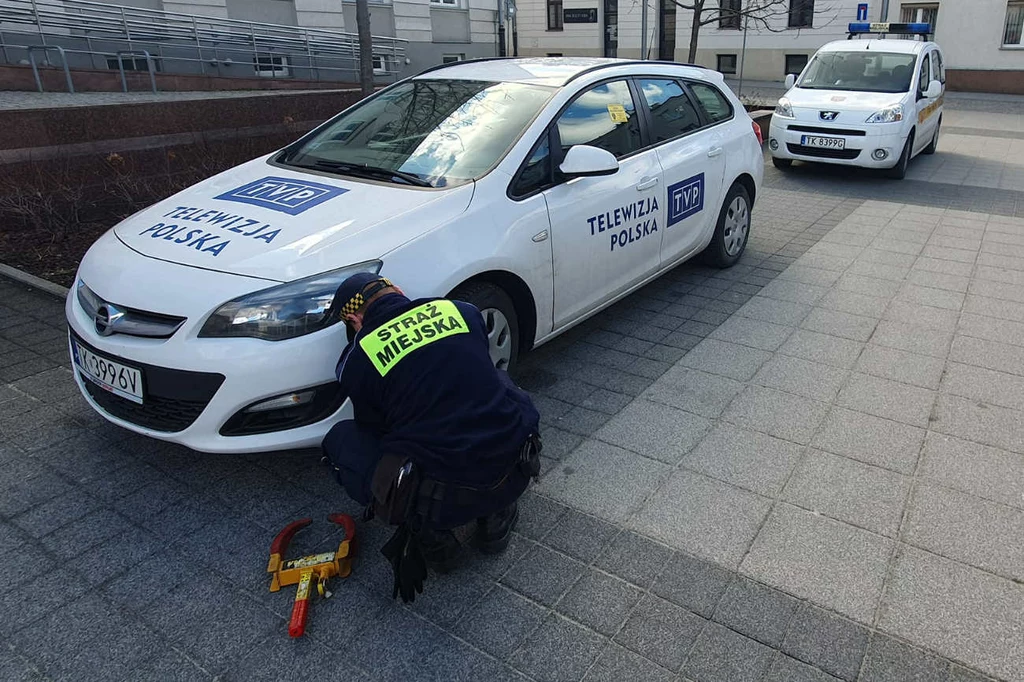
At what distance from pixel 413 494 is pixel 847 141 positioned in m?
9.23

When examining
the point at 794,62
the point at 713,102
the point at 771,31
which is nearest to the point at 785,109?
the point at 713,102

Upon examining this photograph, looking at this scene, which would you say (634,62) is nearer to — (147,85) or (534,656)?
(534,656)

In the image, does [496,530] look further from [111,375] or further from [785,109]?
[785,109]

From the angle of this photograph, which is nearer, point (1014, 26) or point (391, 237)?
point (391, 237)

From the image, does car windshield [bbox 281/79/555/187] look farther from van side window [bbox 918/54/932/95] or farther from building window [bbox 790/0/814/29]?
building window [bbox 790/0/814/29]

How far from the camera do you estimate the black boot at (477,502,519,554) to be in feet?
8.97

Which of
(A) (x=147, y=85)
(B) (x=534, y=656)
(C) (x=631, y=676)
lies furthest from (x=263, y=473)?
(A) (x=147, y=85)

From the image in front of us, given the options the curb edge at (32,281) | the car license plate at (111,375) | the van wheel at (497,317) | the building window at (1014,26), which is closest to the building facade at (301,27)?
the curb edge at (32,281)

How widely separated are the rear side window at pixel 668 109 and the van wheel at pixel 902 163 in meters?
5.97

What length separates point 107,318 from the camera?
9.78 ft

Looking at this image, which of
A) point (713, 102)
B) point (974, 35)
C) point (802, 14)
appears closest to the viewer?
point (713, 102)

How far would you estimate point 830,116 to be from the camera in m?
9.73

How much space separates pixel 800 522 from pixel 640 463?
2.40ft

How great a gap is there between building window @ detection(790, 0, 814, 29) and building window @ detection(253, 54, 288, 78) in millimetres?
16988
